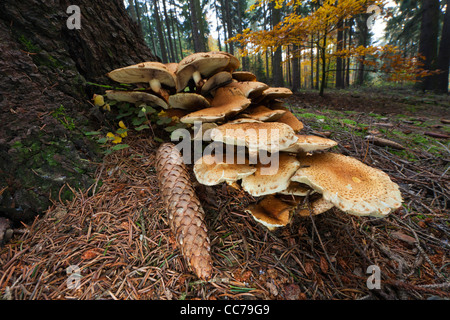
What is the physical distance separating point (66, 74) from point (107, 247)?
1.69m

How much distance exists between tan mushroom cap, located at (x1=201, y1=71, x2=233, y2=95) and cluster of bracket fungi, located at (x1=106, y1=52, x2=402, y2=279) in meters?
0.01

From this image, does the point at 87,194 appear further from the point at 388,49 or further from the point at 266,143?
the point at 388,49

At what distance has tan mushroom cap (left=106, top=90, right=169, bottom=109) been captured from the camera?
1924mm

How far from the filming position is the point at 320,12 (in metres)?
5.77

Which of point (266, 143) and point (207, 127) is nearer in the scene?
point (266, 143)

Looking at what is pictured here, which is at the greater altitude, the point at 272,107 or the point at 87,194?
the point at 272,107

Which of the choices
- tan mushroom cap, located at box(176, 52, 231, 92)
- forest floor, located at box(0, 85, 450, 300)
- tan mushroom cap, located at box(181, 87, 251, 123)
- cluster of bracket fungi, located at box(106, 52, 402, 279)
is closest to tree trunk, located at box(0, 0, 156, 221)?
forest floor, located at box(0, 85, 450, 300)

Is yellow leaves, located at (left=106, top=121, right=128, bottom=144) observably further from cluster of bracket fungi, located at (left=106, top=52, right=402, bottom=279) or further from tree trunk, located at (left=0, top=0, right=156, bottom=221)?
cluster of bracket fungi, located at (left=106, top=52, right=402, bottom=279)

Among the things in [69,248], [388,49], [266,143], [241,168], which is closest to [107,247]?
[69,248]

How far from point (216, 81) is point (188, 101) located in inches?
15.1

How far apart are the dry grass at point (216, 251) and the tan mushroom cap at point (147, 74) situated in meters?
0.75

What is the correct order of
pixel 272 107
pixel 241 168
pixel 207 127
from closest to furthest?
1. pixel 241 168
2. pixel 207 127
3. pixel 272 107

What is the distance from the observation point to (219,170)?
1.49m

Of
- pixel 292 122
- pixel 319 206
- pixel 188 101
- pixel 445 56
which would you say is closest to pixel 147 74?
pixel 188 101
